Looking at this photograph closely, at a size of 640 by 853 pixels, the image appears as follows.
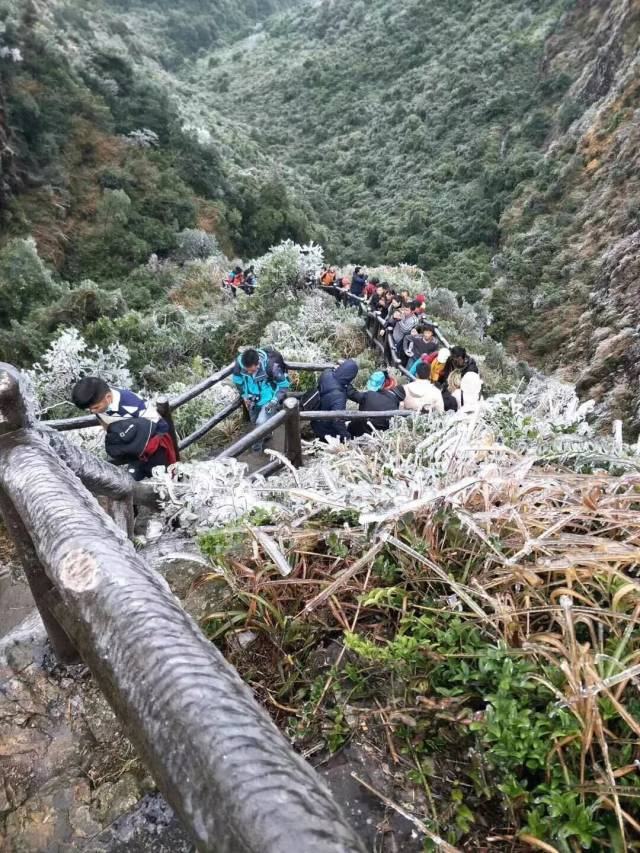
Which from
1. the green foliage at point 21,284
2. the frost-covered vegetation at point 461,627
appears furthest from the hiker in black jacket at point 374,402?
the green foliage at point 21,284

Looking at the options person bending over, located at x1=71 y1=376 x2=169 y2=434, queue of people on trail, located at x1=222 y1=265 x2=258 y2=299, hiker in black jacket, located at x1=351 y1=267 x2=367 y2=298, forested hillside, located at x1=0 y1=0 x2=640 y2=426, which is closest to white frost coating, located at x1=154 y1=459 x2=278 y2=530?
person bending over, located at x1=71 y1=376 x2=169 y2=434

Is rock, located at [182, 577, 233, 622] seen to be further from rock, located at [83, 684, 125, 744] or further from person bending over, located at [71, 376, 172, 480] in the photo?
person bending over, located at [71, 376, 172, 480]

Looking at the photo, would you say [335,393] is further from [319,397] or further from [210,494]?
[210,494]

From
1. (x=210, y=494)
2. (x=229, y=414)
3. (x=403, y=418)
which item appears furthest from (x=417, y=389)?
(x=210, y=494)

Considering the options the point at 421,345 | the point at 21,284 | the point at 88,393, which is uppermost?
the point at 88,393

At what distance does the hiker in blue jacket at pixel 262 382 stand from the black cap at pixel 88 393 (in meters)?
1.70

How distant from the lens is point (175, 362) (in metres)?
9.95

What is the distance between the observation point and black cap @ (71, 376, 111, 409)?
3.56 meters

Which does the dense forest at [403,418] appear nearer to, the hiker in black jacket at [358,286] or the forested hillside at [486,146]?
the forested hillside at [486,146]

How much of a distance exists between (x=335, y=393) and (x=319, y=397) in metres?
0.18

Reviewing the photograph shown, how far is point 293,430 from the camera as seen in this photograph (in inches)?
149

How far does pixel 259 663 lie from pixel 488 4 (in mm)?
58252

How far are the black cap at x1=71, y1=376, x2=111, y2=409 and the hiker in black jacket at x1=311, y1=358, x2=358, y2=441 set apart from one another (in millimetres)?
2058

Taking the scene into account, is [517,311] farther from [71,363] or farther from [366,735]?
[366,735]
